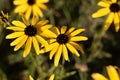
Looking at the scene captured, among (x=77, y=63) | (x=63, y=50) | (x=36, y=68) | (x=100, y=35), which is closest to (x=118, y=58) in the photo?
(x=100, y=35)

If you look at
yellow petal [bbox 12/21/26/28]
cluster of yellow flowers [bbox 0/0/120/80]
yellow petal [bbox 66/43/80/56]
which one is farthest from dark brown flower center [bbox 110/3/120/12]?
yellow petal [bbox 12/21/26/28]

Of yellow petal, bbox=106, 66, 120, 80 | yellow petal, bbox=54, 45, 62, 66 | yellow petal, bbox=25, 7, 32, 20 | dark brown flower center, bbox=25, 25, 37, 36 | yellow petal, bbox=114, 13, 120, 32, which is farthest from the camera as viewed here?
yellow petal, bbox=25, 7, 32, 20

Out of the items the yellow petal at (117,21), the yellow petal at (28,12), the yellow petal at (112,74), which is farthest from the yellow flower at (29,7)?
the yellow petal at (112,74)

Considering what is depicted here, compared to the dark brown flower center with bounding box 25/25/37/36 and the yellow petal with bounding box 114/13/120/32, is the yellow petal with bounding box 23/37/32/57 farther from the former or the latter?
the yellow petal with bounding box 114/13/120/32

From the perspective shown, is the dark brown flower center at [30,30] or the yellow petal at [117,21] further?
the yellow petal at [117,21]

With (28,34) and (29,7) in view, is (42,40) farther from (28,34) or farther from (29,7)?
(29,7)

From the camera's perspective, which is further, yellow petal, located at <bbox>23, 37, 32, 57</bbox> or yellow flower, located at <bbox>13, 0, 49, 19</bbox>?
yellow flower, located at <bbox>13, 0, 49, 19</bbox>

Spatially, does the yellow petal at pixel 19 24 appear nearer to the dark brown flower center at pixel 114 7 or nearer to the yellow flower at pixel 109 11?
the yellow flower at pixel 109 11

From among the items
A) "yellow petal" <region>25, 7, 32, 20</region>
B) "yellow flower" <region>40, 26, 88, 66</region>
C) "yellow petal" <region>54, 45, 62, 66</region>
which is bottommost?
"yellow petal" <region>54, 45, 62, 66</region>
